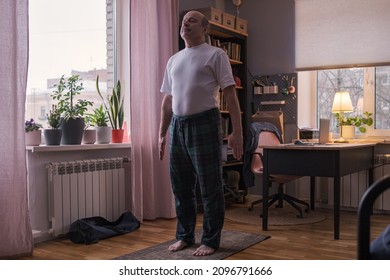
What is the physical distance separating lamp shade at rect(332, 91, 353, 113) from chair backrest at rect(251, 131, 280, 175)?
25.4 inches

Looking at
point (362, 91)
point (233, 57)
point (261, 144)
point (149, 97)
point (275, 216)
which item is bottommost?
point (275, 216)

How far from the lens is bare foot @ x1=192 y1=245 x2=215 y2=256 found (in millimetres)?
2824

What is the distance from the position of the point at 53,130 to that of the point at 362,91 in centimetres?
310

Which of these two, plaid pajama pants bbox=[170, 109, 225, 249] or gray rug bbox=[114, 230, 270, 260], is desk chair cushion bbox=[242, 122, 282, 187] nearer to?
gray rug bbox=[114, 230, 270, 260]

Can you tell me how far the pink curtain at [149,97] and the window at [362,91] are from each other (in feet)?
5.85

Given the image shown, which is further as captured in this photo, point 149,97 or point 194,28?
point 149,97

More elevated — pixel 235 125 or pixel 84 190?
pixel 235 125

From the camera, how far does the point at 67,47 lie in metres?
3.78

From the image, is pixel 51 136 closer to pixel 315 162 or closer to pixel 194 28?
pixel 194 28

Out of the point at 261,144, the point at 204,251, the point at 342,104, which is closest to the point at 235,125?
the point at 204,251

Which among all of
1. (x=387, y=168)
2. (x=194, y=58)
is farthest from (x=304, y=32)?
(x=194, y=58)

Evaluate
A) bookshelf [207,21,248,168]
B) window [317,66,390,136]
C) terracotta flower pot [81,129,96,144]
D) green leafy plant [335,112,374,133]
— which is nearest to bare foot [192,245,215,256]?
terracotta flower pot [81,129,96,144]

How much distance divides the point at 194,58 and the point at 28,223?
4.81 feet
